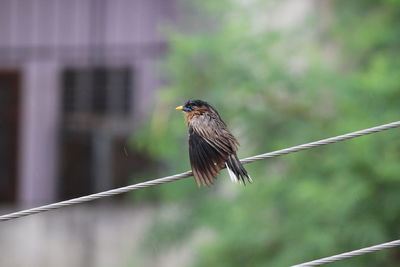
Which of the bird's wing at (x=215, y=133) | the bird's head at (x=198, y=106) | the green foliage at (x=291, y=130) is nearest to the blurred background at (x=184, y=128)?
the green foliage at (x=291, y=130)

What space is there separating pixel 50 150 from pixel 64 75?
1.10 m

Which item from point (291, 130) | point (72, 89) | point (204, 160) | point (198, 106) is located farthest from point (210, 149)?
point (72, 89)

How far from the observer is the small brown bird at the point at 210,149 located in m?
5.38

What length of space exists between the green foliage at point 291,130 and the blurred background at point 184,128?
18mm

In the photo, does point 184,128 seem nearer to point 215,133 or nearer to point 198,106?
point 198,106

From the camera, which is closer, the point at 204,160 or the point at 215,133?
the point at 204,160

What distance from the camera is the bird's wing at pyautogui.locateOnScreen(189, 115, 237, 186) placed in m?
5.36

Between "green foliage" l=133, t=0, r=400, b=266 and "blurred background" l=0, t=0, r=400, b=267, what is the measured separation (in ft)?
0.06

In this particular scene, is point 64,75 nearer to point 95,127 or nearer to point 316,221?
point 95,127

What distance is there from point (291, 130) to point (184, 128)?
113 cm

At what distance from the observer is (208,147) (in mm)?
5641

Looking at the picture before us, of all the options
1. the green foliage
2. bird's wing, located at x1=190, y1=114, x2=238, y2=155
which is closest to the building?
the green foliage

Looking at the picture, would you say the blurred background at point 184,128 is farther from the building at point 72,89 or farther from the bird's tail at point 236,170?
the bird's tail at point 236,170

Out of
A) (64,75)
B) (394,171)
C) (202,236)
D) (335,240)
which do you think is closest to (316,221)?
(335,240)
